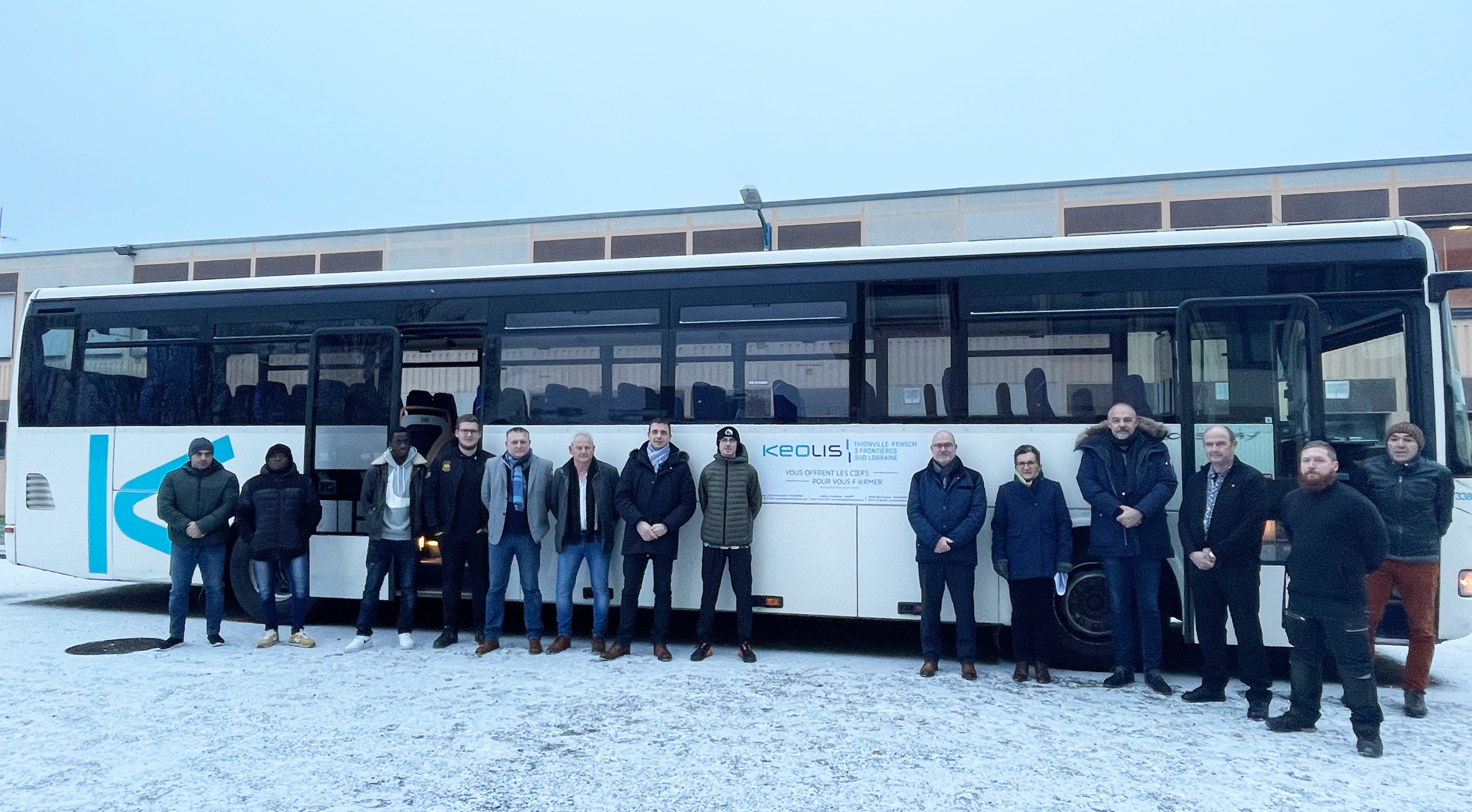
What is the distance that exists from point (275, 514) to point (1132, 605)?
6.58m

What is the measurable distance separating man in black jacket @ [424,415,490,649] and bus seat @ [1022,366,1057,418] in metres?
4.25

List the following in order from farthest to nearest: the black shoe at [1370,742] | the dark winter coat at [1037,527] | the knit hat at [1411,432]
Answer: the dark winter coat at [1037,527]
the knit hat at [1411,432]
the black shoe at [1370,742]

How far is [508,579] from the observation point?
750cm

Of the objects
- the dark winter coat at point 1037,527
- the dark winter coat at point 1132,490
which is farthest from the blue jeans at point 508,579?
the dark winter coat at point 1132,490

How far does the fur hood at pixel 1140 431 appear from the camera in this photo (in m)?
6.20

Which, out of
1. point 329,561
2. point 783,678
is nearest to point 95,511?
point 329,561

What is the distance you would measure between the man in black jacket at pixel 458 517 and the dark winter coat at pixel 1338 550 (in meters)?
5.66

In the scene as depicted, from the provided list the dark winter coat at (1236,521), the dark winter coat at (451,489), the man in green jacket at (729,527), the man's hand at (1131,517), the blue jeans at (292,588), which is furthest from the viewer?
the blue jeans at (292,588)

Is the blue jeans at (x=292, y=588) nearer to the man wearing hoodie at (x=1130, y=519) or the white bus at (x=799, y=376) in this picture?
the white bus at (x=799, y=376)

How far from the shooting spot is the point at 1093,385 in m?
6.59

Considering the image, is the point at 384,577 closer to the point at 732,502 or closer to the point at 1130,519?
the point at 732,502

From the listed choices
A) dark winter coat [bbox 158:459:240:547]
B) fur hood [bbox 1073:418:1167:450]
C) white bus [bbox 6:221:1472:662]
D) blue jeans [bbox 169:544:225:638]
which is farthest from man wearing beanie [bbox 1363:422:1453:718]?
blue jeans [bbox 169:544:225:638]

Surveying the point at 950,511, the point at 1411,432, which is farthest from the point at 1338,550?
the point at 950,511

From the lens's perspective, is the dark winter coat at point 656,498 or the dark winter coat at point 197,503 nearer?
the dark winter coat at point 656,498
